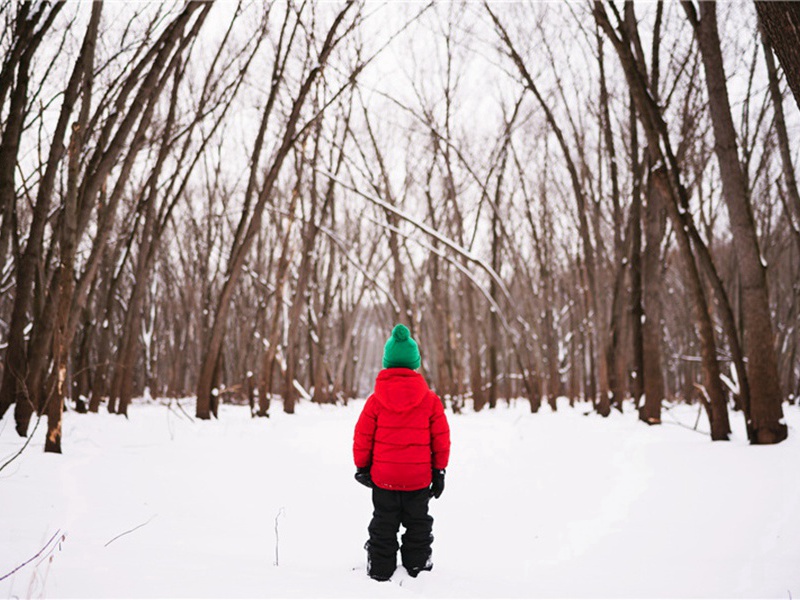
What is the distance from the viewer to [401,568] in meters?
2.62

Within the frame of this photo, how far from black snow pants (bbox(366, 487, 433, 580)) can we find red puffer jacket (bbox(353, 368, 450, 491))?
0.06m

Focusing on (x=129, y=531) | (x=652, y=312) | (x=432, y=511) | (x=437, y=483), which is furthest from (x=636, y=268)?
(x=129, y=531)

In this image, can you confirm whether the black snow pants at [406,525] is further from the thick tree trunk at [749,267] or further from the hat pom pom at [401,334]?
the thick tree trunk at [749,267]

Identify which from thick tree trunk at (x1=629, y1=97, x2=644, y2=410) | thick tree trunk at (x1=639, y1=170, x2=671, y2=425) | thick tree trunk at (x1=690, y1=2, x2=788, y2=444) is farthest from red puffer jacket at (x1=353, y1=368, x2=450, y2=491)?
thick tree trunk at (x1=629, y1=97, x2=644, y2=410)

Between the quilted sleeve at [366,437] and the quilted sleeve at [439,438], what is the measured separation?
0.29 metres

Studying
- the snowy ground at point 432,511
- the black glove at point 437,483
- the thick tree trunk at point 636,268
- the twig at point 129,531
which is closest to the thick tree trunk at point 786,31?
the snowy ground at point 432,511

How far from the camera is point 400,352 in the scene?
275 cm

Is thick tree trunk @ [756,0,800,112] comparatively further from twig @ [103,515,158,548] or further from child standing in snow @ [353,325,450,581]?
twig @ [103,515,158,548]

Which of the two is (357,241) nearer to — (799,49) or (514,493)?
(514,493)

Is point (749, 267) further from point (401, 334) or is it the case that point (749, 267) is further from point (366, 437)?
point (366, 437)

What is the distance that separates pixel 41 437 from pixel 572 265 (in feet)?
48.2

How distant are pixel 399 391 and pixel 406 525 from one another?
63cm

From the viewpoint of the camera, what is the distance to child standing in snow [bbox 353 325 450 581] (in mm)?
2535

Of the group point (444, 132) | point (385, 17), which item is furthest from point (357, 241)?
point (385, 17)
